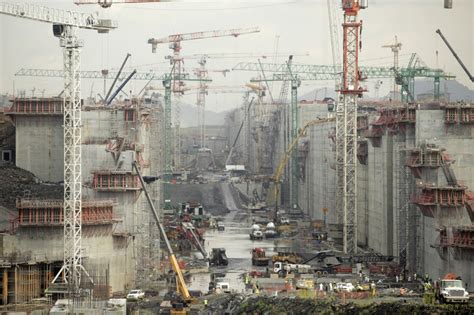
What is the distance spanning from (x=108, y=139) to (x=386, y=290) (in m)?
13.0

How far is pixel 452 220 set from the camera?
1763 inches

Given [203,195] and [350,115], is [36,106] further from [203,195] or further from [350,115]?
[203,195]

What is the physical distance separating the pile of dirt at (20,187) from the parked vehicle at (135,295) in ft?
17.4

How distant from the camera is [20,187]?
4806cm

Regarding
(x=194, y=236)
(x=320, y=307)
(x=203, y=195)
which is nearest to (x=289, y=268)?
(x=194, y=236)

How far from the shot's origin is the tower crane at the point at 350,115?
55375mm

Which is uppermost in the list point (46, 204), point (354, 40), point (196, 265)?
point (354, 40)

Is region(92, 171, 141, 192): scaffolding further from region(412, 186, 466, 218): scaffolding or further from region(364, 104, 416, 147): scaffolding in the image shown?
region(364, 104, 416, 147): scaffolding

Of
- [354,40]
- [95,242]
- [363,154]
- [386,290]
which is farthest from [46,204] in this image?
[363,154]

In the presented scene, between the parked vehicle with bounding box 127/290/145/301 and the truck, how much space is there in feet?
32.0

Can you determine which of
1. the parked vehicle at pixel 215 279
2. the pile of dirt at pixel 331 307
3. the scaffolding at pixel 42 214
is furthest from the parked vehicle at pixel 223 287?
the scaffolding at pixel 42 214

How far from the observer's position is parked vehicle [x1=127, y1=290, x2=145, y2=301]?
4144 centimetres

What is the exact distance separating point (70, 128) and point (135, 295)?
20.5ft

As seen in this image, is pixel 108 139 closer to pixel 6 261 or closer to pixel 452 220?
pixel 6 261
